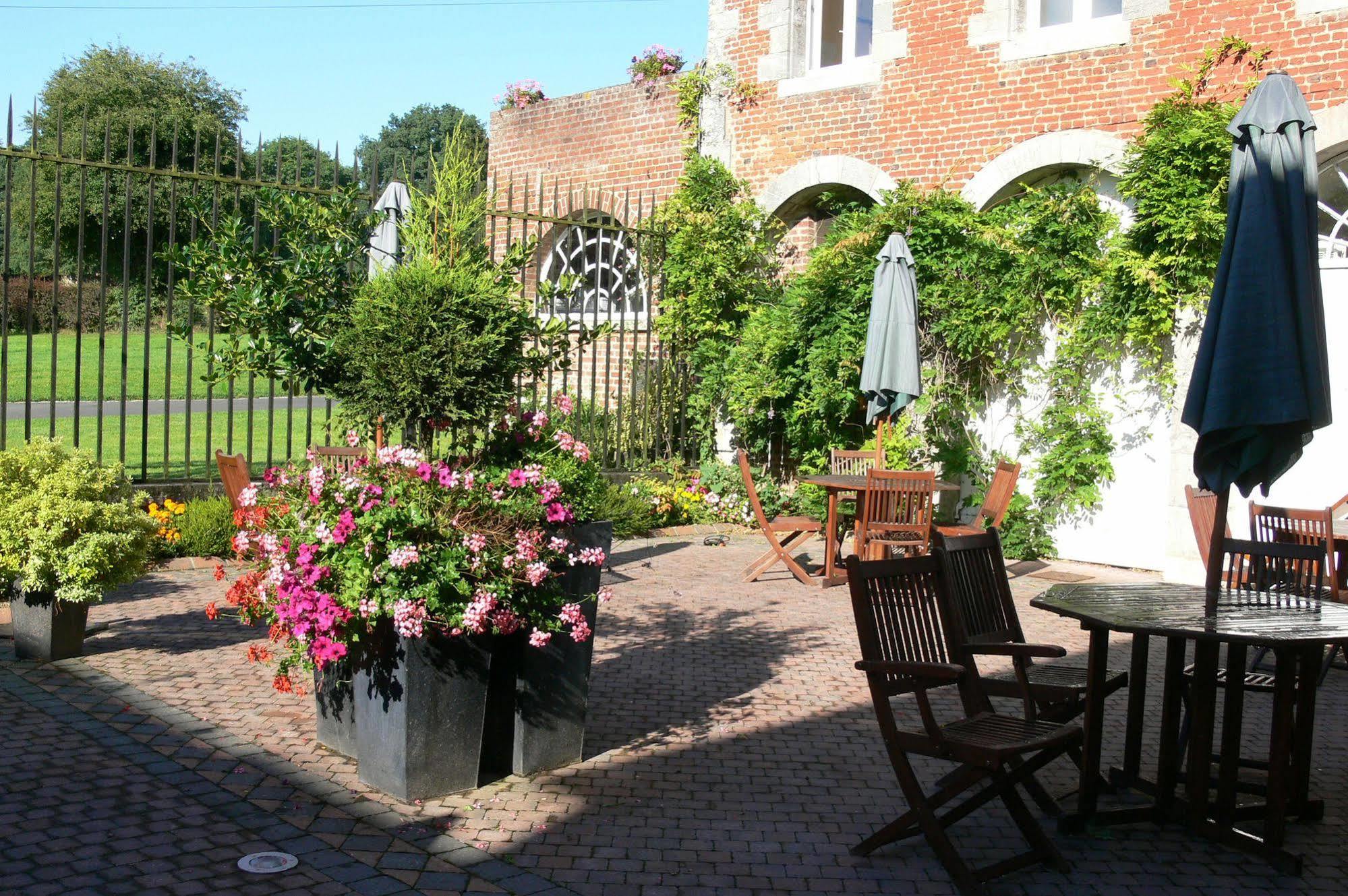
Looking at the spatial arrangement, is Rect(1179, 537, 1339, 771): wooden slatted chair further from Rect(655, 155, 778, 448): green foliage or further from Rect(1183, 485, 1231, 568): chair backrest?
Rect(655, 155, 778, 448): green foliage

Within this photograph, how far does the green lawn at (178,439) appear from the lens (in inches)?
520

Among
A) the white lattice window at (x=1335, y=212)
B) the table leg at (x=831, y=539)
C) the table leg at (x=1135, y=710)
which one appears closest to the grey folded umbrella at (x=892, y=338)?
the table leg at (x=831, y=539)

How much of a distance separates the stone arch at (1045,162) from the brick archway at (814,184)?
0.96 m

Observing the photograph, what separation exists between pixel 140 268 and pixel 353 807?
2377 centimetres

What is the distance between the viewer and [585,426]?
40.0 ft

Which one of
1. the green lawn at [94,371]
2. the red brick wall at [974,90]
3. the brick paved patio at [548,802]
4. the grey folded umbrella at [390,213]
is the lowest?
the brick paved patio at [548,802]

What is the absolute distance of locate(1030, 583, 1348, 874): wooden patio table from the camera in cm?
384

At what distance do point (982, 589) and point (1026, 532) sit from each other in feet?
19.6

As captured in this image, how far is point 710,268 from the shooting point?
12094mm

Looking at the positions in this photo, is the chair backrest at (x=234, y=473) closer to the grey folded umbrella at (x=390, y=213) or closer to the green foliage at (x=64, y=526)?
the green foliage at (x=64, y=526)

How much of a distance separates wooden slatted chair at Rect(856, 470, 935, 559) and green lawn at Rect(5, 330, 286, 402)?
10593 millimetres

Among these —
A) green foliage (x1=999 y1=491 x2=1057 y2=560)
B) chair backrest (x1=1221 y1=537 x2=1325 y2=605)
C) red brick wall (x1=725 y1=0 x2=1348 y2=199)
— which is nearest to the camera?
chair backrest (x1=1221 y1=537 x2=1325 y2=605)

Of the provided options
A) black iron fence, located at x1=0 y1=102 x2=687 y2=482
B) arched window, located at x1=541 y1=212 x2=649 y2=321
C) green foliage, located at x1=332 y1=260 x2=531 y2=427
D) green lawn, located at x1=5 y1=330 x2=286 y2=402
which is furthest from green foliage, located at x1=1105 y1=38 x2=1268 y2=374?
green lawn, located at x1=5 y1=330 x2=286 y2=402

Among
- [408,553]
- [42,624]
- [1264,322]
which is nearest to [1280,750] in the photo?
[1264,322]
